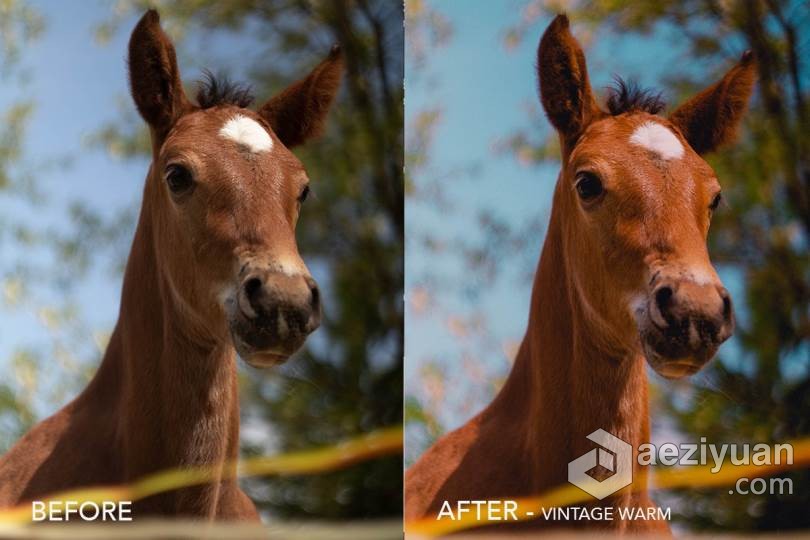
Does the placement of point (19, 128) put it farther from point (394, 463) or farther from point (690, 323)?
point (690, 323)

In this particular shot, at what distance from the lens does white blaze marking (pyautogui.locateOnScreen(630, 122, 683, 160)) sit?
243cm

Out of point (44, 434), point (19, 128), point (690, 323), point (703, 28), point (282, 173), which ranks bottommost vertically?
point (44, 434)

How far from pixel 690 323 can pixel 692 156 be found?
50cm

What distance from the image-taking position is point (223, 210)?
220cm

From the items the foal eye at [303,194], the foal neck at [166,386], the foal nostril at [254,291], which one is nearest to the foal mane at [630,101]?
the foal eye at [303,194]

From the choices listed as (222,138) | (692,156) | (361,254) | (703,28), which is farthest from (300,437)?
(703,28)

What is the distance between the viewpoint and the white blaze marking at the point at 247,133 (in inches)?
90.0

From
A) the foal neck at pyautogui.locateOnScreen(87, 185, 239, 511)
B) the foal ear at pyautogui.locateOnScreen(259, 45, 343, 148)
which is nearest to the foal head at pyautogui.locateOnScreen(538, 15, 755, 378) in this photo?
the foal ear at pyautogui.locateOnScreen(259, 45, 343, 148)

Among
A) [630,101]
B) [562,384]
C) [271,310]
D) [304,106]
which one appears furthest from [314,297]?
[630,101]

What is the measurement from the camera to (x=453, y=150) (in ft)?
9.66

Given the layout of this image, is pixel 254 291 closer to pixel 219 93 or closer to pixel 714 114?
pixel 219 93

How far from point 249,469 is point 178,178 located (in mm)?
861

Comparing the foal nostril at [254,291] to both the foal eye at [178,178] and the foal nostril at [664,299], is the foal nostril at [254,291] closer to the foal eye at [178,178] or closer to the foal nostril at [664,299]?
the foal eye at [178,178]

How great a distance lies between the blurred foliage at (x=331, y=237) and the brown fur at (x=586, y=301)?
276mm
